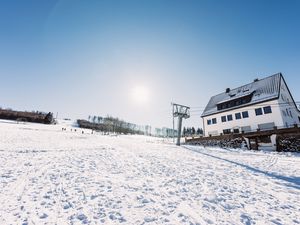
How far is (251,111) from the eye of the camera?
28.6m

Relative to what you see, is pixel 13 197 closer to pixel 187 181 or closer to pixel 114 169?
pixel 114 169

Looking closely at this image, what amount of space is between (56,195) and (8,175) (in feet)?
12.2

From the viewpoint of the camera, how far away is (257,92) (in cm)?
3019

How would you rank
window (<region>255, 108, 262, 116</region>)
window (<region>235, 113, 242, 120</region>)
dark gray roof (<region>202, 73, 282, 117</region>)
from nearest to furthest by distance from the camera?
window (<region>255, 108, 262, 116</region>), dark gray roof (<region>202, 73, 282, 117</region>), window (<region>235, 113, 242, 120</region>)

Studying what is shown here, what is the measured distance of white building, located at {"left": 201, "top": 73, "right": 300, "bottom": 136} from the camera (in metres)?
25.9

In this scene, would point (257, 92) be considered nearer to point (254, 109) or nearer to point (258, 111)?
point (254, 109)

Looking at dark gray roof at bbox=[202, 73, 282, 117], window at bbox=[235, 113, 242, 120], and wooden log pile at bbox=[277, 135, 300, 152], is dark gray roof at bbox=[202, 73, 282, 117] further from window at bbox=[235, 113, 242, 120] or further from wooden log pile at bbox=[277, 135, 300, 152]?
wooden log pile at bbox=[277, 135, 300, 152]

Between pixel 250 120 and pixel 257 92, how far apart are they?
604 centimetres

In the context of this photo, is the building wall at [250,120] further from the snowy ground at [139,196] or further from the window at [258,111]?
the snowy ground at [139,196]

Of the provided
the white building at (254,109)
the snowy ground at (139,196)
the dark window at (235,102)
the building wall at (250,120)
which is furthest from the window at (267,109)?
the snowy ground at (139,196)

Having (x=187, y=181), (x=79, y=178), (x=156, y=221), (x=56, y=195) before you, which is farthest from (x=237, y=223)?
(x=79, y=178)

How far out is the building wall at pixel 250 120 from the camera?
25.2 metres

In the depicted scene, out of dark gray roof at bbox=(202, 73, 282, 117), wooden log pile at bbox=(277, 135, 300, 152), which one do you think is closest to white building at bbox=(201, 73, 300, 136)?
dark gray roof at bbox=(202, 73, 282, 117)

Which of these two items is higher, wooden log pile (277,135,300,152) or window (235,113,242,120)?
window (235,113,242,120)
